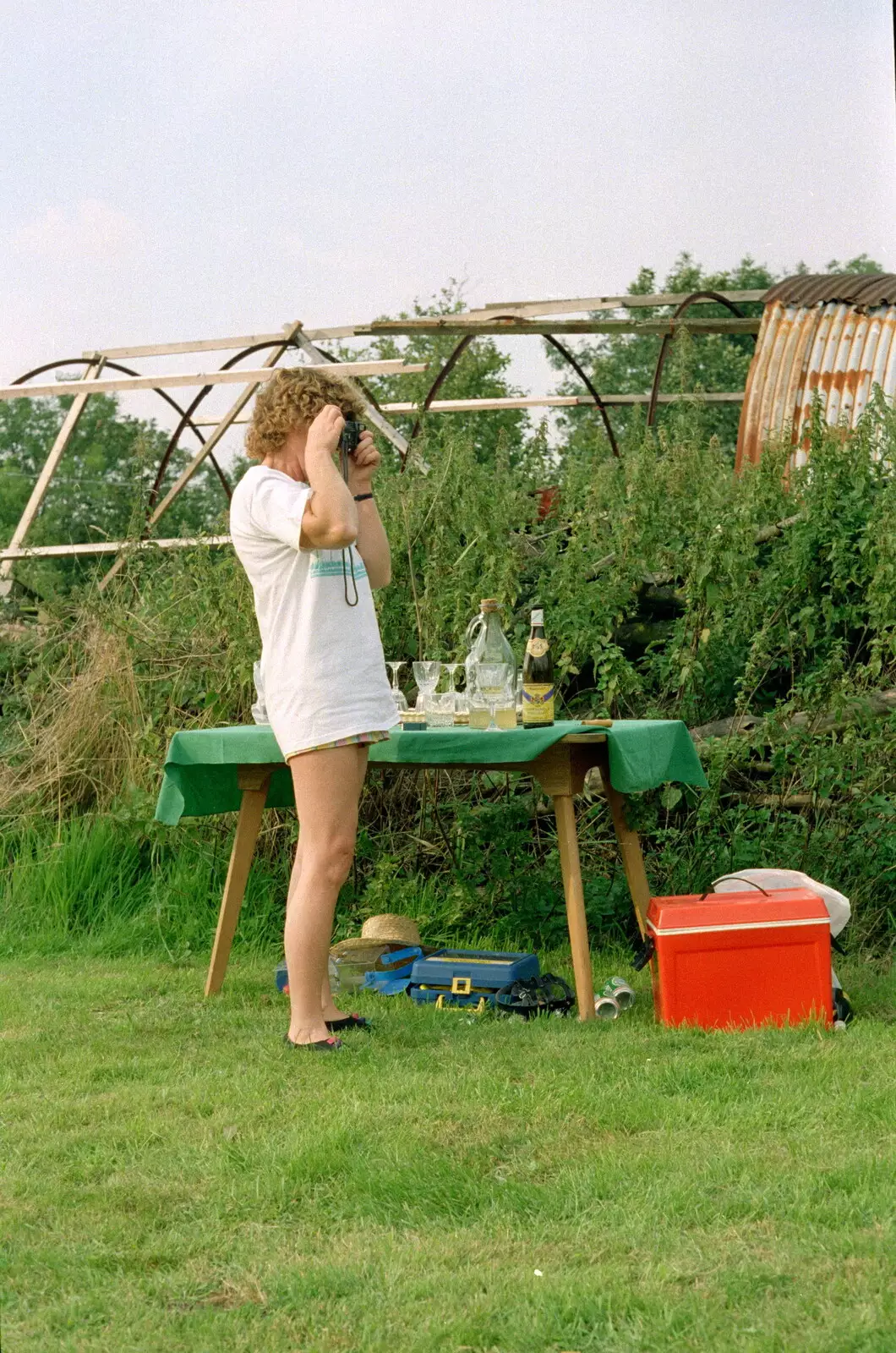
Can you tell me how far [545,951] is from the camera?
5.73 m

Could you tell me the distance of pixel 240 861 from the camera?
504 centimetres

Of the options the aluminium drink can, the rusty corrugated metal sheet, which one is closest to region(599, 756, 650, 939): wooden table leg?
the aluminium drink can

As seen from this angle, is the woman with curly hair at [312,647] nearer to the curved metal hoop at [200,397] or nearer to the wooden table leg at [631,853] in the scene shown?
the wooden table leg at [631,853]

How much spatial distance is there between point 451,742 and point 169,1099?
133 cm

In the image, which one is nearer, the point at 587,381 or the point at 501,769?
the point at 501,769

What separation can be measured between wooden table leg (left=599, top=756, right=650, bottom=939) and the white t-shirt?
1057 mm

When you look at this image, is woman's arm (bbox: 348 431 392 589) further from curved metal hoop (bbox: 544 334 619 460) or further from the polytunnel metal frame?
curved metal hoop (bbox: 544 334 619 460)

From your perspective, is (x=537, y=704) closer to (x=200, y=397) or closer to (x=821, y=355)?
(x=821, y=355)

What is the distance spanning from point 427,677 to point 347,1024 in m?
1.16

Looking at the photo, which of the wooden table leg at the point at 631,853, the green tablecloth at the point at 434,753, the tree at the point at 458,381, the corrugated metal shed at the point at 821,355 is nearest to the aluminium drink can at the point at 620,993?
the wooden table leg at the point at 631,853

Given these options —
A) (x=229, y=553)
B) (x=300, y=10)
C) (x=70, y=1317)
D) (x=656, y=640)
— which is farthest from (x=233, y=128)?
(x=70, y=1317)

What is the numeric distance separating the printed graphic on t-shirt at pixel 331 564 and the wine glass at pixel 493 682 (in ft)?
2.48

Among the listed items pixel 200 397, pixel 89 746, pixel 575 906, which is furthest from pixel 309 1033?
pixel 200 397

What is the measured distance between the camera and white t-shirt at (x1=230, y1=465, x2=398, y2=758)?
13.0 feet
